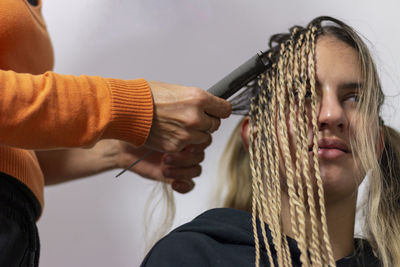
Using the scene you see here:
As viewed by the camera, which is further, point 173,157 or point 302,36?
point 173,157

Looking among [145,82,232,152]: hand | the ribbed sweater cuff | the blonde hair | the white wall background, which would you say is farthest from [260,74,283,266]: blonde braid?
the white wall background

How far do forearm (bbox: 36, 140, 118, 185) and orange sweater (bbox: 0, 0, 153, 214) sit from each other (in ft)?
0.98

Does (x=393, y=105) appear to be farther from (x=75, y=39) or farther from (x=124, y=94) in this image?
(x=75, y=39)

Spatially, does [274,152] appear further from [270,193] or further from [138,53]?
[138,53]

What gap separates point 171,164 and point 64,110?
0.42 m

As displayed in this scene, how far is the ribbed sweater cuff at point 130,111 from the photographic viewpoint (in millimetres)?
904

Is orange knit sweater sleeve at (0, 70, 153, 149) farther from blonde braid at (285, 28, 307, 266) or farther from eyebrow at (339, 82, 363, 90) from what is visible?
eyebrow at (339, 82, 363, 90)

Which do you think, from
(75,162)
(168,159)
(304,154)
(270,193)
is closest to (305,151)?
(304,154)

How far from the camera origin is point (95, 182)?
150 centimetres

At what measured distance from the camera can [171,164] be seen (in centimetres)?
123

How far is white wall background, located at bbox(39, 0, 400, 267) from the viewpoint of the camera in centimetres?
144

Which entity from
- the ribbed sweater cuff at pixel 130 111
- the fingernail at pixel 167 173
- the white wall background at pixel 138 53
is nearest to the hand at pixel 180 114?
the ribbed sweater cuff at pixel 130 111

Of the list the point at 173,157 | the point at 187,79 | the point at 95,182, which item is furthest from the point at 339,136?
the point at 95,182

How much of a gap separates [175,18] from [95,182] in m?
0.55
